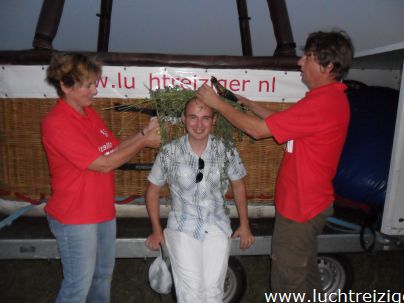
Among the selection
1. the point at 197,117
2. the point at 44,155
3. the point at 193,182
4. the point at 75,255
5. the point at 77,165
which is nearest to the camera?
the point at 77,165

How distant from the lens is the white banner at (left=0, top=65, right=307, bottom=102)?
2803 millimetres

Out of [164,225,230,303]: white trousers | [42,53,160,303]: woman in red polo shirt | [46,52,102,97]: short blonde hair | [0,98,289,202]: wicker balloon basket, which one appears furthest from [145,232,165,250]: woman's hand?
[46,52,102,97]: short blonde hair

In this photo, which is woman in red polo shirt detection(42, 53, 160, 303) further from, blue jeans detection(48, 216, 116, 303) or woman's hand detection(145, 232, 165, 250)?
woman's hand detection(145, 232, 165, 250)

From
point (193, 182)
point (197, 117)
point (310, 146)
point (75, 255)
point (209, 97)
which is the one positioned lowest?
point (75, 255)

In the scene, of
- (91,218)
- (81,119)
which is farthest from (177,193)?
(81,119)

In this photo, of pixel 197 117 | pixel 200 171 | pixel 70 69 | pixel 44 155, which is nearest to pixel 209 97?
pixel 197 117

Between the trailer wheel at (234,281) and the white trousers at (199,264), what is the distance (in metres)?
0.61

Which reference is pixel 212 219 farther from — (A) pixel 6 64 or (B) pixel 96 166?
(A) pixel 6 64

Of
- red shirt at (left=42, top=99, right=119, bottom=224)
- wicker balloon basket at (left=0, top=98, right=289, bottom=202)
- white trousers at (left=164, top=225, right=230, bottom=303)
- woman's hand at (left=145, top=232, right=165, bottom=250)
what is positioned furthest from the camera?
wicker balloon basket at (left=0, top=98, right=289, bottom=202)

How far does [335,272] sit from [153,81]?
2.56m

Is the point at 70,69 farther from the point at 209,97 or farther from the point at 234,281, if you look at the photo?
the point at 234,281

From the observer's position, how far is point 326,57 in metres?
2.26

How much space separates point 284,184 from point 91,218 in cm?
139

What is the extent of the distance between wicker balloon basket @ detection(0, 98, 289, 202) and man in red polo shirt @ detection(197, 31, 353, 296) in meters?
0.69
